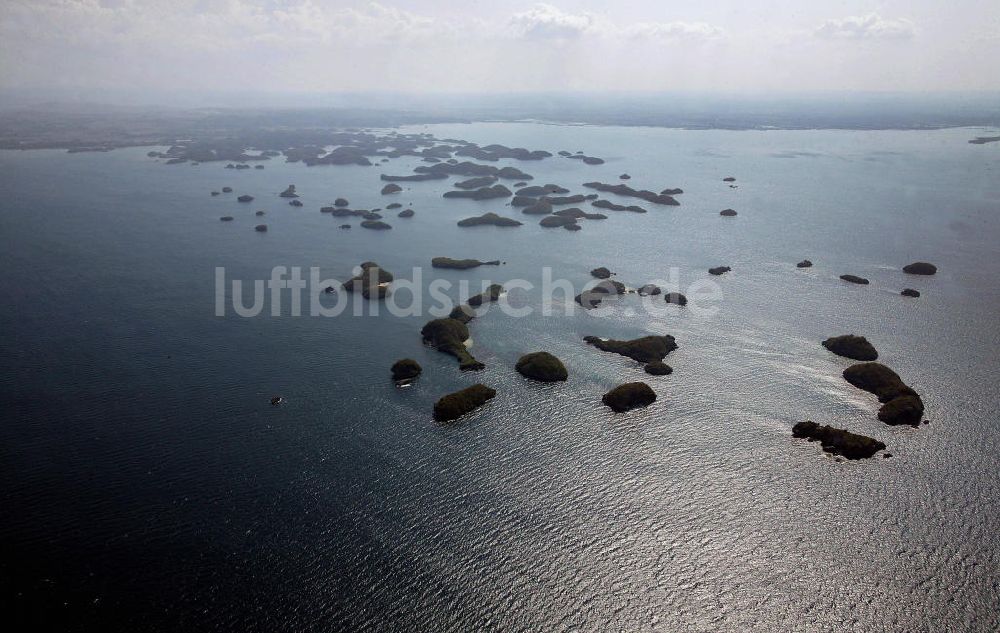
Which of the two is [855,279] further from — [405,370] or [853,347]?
[405,370]

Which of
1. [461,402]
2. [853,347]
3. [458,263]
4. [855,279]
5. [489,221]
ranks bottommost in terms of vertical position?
[461,402]

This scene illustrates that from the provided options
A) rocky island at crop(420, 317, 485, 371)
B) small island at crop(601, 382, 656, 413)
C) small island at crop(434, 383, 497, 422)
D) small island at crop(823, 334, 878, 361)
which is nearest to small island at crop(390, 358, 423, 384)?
rocky island at crop(420, 317, 485, 371)

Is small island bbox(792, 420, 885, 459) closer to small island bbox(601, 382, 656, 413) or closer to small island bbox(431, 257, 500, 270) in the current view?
small island bbox(601, 382, 656, 413)

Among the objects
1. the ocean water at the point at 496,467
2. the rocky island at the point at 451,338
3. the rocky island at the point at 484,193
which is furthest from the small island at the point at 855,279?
the rocky island at the point at 484,193

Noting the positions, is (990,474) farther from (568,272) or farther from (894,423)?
(568,272)

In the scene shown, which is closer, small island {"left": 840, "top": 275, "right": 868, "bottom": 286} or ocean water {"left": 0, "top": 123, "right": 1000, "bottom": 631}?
ocean water {"left": 0, "top": 123, "right": 1000, "bottom": 631}

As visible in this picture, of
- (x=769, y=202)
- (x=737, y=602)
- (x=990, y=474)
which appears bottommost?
(x=737, y=602)

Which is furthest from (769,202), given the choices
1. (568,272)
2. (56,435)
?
(56,435)

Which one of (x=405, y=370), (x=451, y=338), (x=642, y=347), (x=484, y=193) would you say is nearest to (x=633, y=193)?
(x=484, y=193)

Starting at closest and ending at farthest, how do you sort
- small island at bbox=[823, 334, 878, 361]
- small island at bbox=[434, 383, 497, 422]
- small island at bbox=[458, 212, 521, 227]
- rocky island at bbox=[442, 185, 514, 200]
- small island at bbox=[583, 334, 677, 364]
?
1. small island at bbox=[434, 383, 497, 422]
2. small island at bbox=[823, 334, 878, 361]
3. small island at bbox=[583, 334, 677, 364]
4. small island at bbox=[458, 212, 521, 227]
5. rocky island at bbox=[442, 185, 514, 200]
